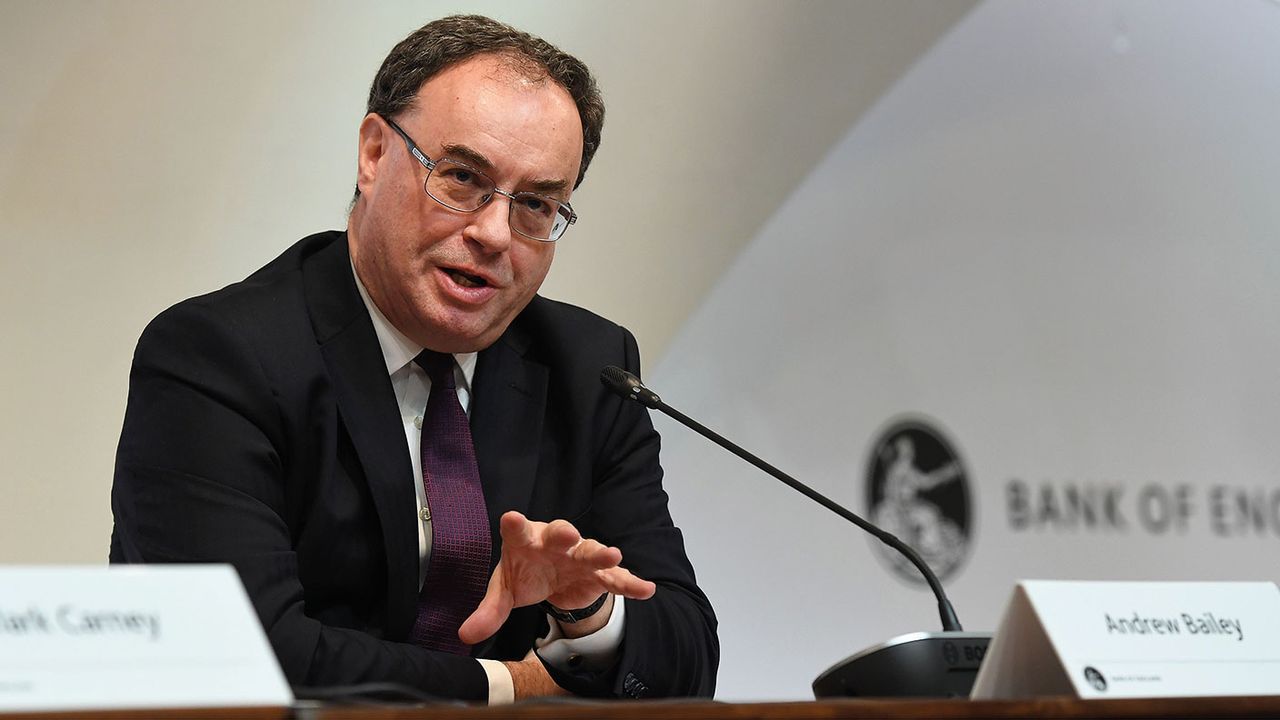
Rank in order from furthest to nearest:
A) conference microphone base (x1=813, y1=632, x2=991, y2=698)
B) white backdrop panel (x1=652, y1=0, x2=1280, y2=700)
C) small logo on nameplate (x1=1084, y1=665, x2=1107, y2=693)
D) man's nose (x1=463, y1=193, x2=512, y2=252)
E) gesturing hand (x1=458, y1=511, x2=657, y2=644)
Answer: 1. white backdrop panel (x1=652, y1=0, x2=1280, y2=700)
2. man's nose (x1=463, y1=193, x2=512, y2=252)
3. gesturing hand (x1=458, y1=511, x2=657, y2=644)
4. conference microphone base (x1=813, y1=632, x2=991, y2=698)
5. small logo on nameplate (x1=1084, y1=665, x2=1107, y2=693)

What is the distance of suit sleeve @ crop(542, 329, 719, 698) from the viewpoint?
1.65m

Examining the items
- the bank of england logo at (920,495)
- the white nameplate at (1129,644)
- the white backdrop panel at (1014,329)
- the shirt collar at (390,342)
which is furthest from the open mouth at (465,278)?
the bank of england logo at (920,495)

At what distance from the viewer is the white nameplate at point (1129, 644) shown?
110 centimetres

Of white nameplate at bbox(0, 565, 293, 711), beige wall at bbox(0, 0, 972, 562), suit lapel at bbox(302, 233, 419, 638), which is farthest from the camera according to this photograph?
beige wall at bbox(0, 0, 972, 562)

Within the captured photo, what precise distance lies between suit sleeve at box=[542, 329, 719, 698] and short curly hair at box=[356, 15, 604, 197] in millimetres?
416

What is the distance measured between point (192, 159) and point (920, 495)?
2.63 m

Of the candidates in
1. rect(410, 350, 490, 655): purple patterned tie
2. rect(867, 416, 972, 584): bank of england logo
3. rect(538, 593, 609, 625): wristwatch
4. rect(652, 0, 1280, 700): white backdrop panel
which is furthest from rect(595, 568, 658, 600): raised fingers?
rect(867, 416, 972, 584): bank of england logo

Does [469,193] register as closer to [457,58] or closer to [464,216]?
[464,216]

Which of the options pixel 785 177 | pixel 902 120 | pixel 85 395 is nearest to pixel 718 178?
pixel 785 177

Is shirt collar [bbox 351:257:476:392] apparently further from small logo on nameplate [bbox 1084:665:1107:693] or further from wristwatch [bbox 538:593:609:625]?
small logo on nameplate [bbox 1084:665:1107:693]

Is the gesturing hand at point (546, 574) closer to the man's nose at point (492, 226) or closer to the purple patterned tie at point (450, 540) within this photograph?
the purple patterned tie at point (450, 540)

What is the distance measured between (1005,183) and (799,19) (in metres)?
1.44

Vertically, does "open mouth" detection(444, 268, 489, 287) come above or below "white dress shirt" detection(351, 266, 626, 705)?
above

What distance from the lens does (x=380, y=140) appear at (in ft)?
6.33
